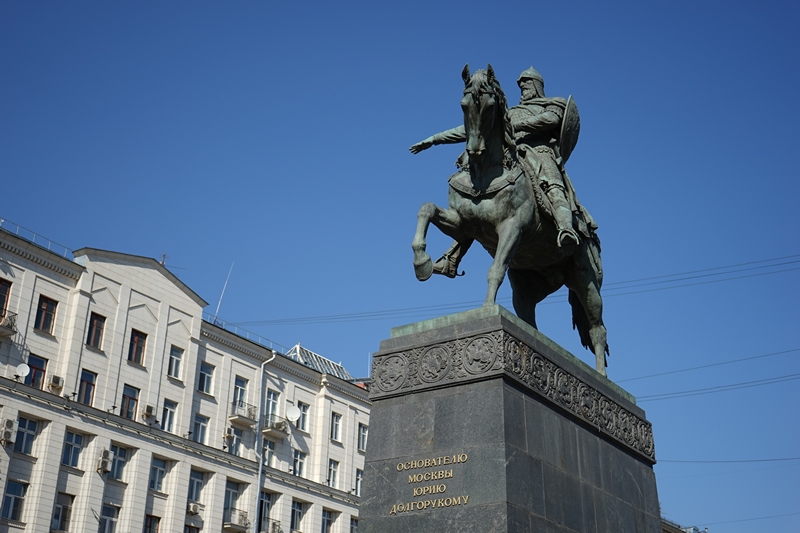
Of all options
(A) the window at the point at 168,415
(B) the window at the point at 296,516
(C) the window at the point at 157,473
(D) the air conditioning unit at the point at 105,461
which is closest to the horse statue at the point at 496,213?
(D) the air conditioning unit at the point at 105,461

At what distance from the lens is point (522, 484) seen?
992 cm

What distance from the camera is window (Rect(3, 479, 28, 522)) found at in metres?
34.8

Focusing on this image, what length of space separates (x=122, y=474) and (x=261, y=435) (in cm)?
927

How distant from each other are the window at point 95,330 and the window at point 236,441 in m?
8.97

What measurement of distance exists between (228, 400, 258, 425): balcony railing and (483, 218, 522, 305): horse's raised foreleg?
3659cm

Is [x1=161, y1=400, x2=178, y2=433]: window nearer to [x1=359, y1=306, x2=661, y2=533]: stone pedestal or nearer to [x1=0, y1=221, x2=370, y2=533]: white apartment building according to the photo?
[x1=0, y1=221, x2=370, y2=533]: white apartment building

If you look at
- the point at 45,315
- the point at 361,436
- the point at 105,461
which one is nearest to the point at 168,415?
the point at 105,461

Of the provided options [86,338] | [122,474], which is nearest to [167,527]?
[122,474]

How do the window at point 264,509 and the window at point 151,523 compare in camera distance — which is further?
the window at point 264,509

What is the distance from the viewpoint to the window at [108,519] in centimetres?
3797

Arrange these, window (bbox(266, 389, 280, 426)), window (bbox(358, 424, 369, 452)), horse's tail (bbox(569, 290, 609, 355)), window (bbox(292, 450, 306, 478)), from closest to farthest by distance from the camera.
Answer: horse's tail (bbox(569, 290, 609, 355)) < window (bbox(266, 389, 280, 426)) < window (bbox(292, 450, 306, 478)) < window (bbox(358, 424, 369, 452))

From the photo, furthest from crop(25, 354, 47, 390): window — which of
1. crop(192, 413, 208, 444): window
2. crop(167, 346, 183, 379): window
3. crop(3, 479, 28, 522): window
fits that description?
crop(192, 413, 208, 444): window

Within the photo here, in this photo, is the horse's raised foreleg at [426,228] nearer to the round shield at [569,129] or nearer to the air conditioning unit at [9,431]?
the round shield at [569,129]

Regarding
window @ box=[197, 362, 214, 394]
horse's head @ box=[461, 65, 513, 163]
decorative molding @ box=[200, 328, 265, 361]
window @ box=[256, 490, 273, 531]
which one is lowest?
horse's head @ box=[461, 65, 513, 163]
